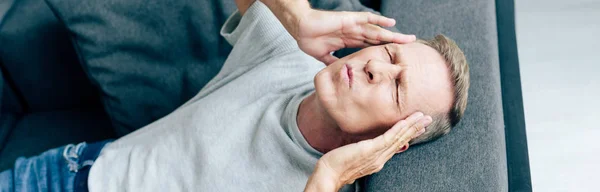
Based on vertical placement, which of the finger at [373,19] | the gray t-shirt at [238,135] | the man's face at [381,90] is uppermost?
the finger at [373,19]

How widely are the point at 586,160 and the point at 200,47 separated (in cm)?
155

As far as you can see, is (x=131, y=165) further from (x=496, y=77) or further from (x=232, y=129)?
(x=496, y=77)

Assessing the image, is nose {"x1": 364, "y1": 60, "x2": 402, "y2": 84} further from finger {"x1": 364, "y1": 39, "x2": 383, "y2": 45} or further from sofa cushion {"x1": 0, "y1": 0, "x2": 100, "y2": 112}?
sofa cushion {"x1": 0, "y1": 0, "x2": 100, "y2": 112}

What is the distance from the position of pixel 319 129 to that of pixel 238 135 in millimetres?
230

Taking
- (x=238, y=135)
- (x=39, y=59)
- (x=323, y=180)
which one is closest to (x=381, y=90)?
(x=323, y=180)

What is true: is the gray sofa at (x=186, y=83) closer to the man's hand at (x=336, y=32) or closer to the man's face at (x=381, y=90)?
the man's face at (x=381, y=90)

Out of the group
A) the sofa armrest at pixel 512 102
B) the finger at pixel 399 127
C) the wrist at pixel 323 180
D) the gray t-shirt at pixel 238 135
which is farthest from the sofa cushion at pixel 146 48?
the wrist at pixel 323 180

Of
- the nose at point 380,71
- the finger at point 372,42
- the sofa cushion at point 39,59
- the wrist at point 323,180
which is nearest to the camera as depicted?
the wrist at point 323,180

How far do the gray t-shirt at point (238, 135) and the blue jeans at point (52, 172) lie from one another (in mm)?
49

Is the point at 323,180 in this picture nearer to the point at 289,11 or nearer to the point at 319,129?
the point at 319,129

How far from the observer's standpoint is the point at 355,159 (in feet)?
3.63

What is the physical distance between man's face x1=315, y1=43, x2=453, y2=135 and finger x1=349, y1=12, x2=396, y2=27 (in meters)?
0.07

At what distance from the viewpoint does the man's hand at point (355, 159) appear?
1.09 m

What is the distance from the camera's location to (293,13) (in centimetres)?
136
